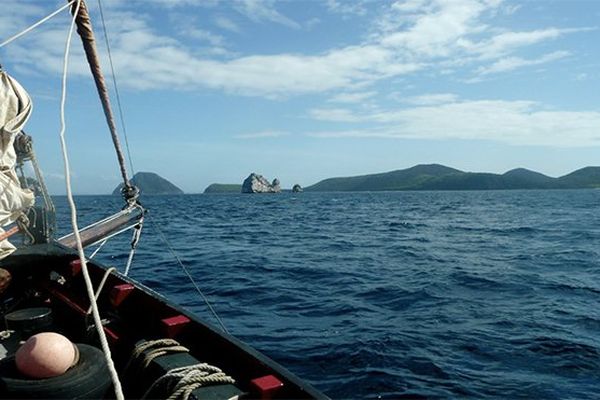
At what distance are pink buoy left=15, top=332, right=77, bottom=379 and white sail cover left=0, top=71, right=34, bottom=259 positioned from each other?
2749mm

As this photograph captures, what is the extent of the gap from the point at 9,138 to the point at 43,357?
3.15m

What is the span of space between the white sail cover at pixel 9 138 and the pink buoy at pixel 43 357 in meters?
2.75

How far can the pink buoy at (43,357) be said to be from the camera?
3.35 meters

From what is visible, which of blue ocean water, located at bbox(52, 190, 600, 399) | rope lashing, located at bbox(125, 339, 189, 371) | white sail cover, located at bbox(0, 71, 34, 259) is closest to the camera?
rope lashing, located at bbox(125, 339, 189, 371)

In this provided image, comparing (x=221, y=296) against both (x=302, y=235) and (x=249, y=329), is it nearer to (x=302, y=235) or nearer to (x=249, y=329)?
(x=249, y=329)

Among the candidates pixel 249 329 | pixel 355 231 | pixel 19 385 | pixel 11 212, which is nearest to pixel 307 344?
pixel 249 329

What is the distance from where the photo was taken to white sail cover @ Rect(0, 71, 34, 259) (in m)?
5.23

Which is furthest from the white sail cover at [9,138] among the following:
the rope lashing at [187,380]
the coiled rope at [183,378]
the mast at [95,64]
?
the rope lashing at [187,380]

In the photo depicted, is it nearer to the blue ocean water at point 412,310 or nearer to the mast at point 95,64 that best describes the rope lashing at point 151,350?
the blue ocean water at point 412,310

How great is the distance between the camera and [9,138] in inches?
212

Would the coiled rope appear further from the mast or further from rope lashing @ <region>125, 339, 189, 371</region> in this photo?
the mast

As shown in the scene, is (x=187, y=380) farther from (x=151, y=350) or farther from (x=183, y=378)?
(x=151, y=350)

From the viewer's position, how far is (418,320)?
1031 cm

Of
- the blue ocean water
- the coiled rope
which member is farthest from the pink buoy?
the blue ocean water
